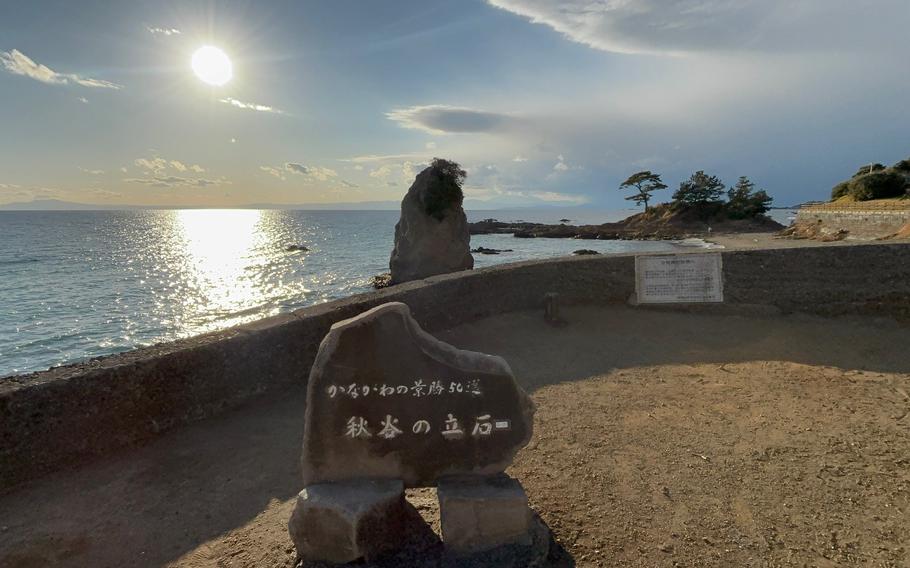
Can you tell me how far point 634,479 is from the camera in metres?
4.82

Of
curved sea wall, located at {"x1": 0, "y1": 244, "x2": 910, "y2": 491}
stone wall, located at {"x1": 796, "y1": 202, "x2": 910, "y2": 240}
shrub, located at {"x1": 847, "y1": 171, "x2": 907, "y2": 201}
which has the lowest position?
curved sea wall, located at {"x1": 0, "y1": 244, "x2": 910, "y2": 491}

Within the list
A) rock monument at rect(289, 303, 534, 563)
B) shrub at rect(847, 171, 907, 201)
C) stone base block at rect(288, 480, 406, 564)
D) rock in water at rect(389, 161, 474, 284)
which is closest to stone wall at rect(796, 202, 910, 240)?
shrub at rect(847, 171, 907, 201)

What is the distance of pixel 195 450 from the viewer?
18.4 feet

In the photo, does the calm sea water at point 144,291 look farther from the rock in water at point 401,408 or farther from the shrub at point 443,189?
the rock in water at point 401,408

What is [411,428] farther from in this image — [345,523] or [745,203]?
[745,203]

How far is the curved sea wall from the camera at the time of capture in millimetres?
5047

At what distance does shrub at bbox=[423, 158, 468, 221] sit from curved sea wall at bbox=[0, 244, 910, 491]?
19271 mm

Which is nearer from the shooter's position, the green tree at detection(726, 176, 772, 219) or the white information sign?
the white information sign

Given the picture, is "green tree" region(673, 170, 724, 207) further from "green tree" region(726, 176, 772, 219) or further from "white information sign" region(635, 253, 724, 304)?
"white information sign" region(635, 253, 724, 304)

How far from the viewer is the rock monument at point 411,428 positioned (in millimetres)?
3695

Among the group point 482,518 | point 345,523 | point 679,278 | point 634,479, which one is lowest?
point 634,479

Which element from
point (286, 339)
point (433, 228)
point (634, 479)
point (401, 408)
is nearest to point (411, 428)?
point (401, 408)

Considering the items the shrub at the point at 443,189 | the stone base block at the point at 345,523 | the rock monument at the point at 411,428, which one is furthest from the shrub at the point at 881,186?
the stone base block at the point at 345,523

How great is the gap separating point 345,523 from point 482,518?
40.4 inches
